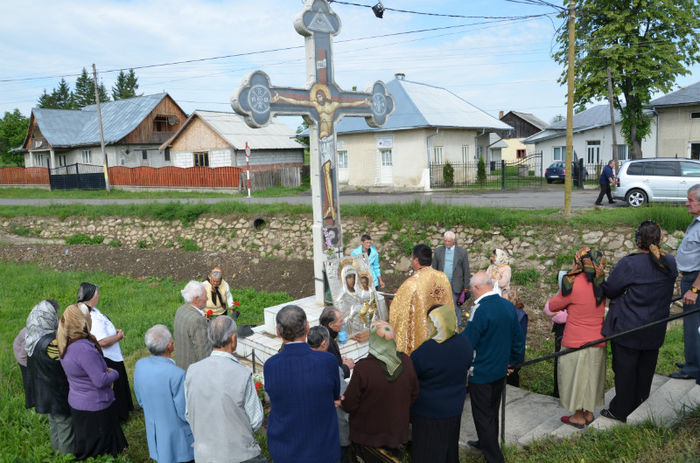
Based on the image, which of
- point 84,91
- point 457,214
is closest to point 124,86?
point 84,91

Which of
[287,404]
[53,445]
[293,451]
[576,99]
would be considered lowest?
[53,445]

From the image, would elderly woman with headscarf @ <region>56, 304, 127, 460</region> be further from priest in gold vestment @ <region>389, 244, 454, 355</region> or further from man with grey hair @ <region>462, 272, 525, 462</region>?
man with grey hair @ <region>462, 272, 525, 462</region>

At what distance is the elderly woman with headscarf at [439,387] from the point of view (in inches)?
140

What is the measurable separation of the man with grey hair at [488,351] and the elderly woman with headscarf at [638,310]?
119 centimetres

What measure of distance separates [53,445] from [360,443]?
3061 mm

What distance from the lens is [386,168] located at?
81.4ft

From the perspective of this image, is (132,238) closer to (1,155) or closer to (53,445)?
(53,445)

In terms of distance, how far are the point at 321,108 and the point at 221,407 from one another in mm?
4390

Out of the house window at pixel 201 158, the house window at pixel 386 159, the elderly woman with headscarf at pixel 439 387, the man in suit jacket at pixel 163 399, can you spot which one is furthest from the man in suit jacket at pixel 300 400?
the house window at pixel 201 158

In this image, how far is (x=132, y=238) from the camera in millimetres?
16625

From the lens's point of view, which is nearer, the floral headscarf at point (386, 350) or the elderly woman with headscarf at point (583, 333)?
the floral headscarf at point (386, 350)

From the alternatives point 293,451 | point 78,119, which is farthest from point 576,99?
point 78,119

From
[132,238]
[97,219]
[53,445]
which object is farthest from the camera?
[97,219]

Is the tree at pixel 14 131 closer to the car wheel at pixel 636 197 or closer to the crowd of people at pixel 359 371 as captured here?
the car wheel at pixel 636 197
